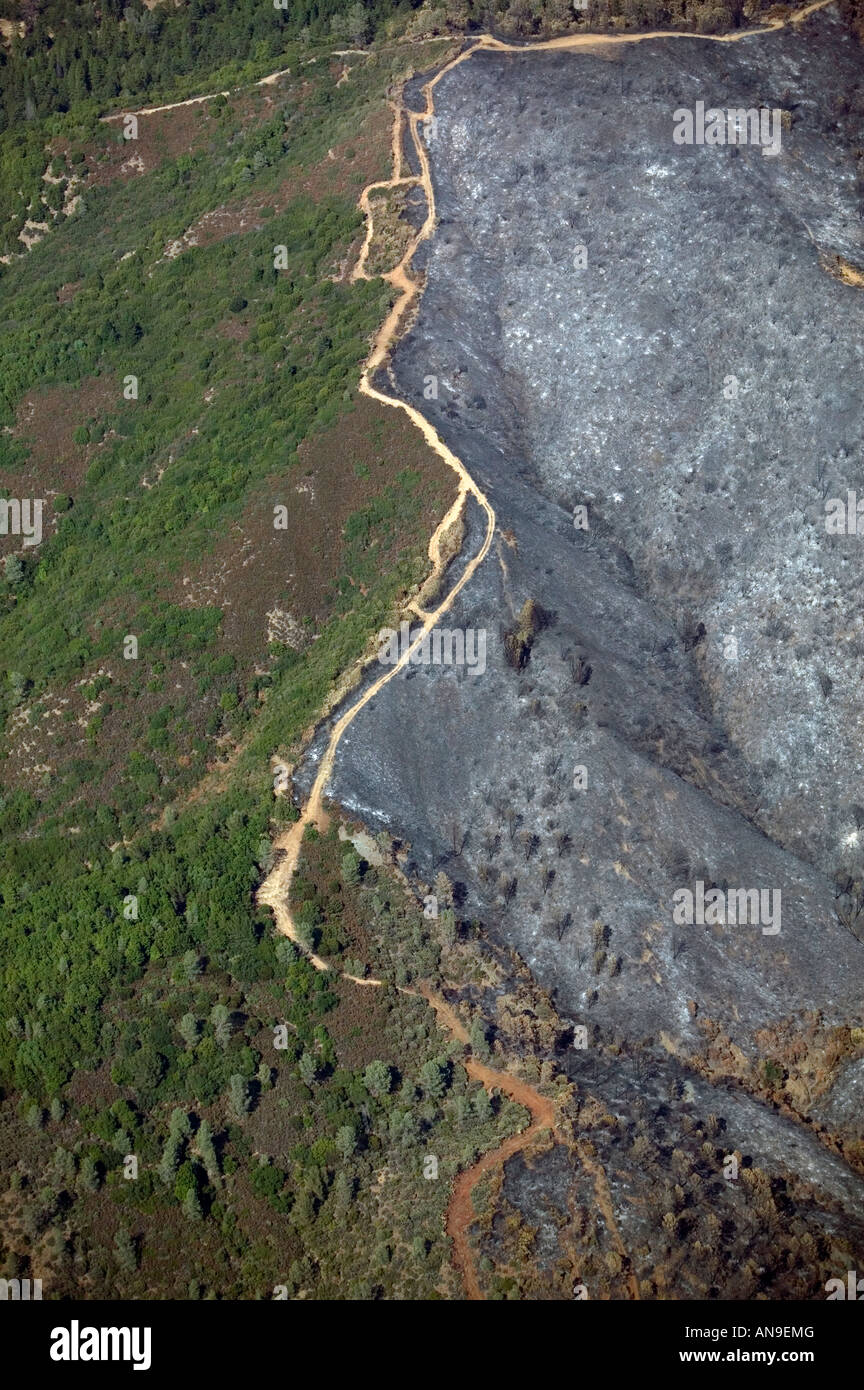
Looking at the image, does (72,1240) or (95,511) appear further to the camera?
(95,511)

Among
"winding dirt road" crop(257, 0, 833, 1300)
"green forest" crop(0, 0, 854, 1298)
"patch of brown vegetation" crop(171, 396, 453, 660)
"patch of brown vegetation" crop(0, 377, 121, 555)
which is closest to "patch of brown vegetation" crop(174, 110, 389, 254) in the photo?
"green forest" crop(0, 0, 854, 1298)

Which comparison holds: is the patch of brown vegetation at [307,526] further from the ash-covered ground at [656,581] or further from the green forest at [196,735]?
the ash-covered ground at [656,581]

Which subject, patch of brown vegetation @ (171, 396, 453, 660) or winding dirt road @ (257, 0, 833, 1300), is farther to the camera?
patch of brown vegetation @ (171, 396, 453, 660)

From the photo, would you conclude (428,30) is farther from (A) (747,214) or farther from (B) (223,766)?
(B) (223,766)

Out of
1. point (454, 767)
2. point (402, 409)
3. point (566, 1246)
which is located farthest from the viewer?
point (402, 409)

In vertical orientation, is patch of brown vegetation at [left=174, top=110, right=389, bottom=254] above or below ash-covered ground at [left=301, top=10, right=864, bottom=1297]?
above

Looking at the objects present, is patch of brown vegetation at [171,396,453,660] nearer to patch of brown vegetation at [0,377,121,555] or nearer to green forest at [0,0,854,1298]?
green forest at [0,0,854,1298]

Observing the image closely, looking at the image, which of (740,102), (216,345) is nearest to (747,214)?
(740,102)

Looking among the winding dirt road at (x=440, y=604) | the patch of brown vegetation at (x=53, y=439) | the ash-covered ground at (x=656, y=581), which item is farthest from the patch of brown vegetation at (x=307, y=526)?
the patch of brown vegetation at (x=53, y=439)
